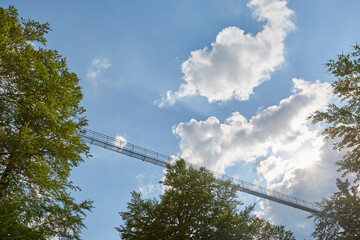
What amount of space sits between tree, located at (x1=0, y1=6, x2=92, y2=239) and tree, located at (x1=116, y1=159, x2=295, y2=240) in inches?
215

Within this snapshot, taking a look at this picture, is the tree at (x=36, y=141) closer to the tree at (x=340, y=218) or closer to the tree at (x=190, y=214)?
the tree at (x=190, y=214)

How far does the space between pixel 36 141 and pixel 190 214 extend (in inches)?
381

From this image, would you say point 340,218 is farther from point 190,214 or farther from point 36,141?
point 36,141

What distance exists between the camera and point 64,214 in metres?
7.75

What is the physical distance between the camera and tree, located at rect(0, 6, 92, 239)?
706cm

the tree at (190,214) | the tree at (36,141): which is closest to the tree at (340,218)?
the tree at (190,214)

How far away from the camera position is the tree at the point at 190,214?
501 inches

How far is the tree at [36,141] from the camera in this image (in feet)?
23.2

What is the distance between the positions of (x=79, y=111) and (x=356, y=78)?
43.8 feet

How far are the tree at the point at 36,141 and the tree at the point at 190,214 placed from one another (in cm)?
546

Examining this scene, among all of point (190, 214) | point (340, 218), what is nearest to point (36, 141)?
point (190, 214)

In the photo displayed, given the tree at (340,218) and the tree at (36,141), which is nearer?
the tree at (36,141)

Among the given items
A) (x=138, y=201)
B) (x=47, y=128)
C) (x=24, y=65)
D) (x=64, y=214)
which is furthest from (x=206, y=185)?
(x=24, y=65)

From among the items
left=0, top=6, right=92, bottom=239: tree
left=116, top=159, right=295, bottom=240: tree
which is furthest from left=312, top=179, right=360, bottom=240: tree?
left=0, top=6, right=92, bottom=239: tree
